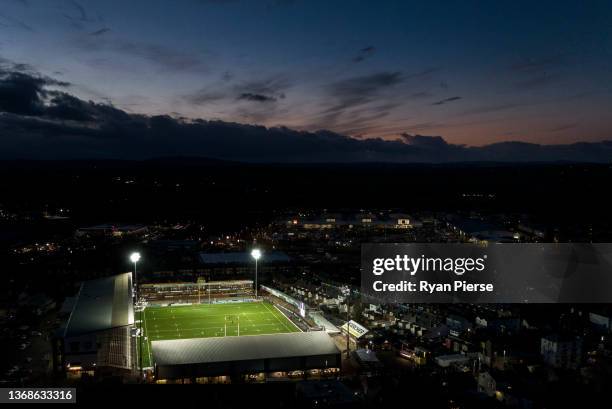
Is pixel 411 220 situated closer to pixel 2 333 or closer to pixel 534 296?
pixel 534 296

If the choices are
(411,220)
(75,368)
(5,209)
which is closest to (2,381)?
(75,368)

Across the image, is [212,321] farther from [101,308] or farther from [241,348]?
[241,348]

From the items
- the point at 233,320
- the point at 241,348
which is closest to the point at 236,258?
the point at 233,320

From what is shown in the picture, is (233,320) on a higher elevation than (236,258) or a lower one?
lower

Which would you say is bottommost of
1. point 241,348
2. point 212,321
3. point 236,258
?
point 212,321

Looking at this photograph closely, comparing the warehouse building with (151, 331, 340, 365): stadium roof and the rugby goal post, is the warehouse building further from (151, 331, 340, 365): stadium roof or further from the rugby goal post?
the rugby goal post
